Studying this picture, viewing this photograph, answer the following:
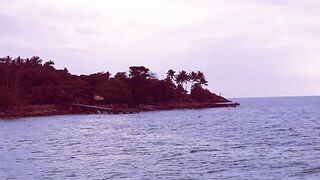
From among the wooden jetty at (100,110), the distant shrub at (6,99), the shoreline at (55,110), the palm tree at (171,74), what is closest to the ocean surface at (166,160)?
the shoreline at (55,110)

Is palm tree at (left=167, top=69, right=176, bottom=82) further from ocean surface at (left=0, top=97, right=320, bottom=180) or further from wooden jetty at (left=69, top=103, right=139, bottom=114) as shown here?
ocean surface at (left=0, top=97, right=320, bottom=180)

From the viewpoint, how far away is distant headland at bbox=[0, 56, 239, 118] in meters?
145

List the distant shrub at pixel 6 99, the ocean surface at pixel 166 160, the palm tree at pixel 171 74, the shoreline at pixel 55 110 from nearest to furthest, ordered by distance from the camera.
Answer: the ocean surface at pixel 166 160 → the shoreline at pixel 55 110 → the distant shrub at pixel 6 99 → the palm tree at pixel 171 74

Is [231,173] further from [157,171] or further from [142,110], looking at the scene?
[142,110]

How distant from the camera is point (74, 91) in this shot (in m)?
158

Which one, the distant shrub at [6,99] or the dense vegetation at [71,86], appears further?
the dense vegetation at [71,86]

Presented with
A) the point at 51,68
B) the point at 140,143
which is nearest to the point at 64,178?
the point at 140,143

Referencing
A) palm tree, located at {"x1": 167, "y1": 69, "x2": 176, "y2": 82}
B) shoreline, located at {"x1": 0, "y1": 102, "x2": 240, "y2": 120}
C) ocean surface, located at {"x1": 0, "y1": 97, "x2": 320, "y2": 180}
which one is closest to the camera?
ocean surface, located at {"x1": 0, "y1": 97, "x2": 320, "y2": 180}

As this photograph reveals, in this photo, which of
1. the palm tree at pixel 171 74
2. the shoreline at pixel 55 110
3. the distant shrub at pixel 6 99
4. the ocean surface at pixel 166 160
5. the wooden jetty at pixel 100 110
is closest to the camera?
the ocean surface at pixel 166 160

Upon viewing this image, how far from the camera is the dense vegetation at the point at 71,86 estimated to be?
5935 inches

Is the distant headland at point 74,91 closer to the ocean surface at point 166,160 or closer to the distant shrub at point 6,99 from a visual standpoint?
the distant shrub at point 6,99

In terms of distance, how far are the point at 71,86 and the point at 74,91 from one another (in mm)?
1787

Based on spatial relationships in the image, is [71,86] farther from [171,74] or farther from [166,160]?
[166,160]

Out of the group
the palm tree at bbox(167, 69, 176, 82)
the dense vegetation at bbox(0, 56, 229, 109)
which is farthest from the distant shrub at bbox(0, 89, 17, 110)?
the palm tree at bbox(167, 69, 176, 82)
